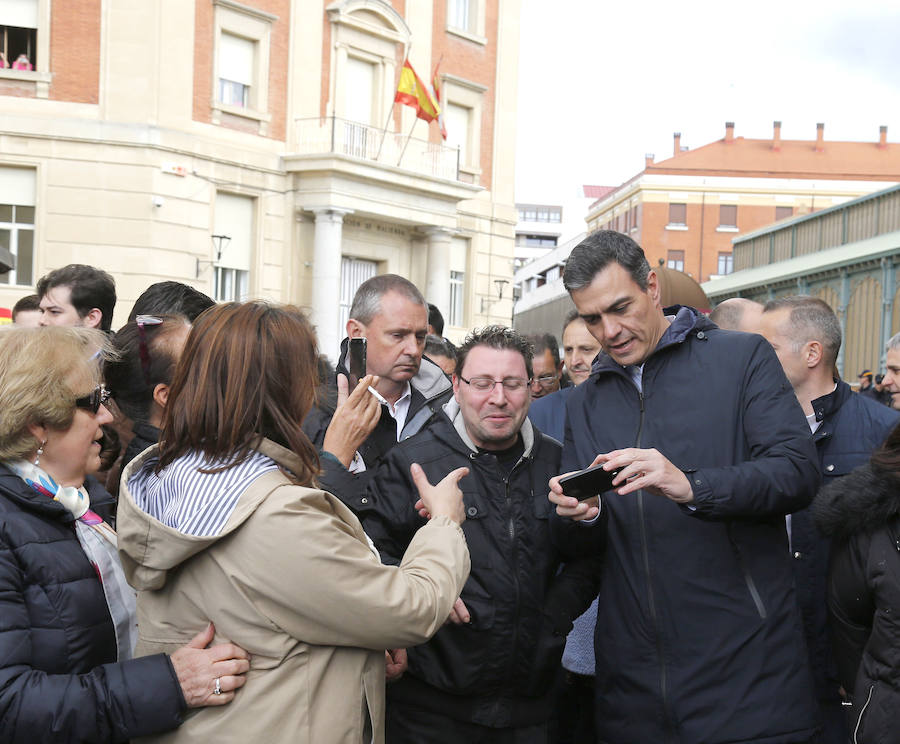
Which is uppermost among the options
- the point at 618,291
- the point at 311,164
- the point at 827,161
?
the point at 827,161

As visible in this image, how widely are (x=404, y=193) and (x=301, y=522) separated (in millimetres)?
22977

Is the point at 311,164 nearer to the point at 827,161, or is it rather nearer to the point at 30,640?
the point at 30,640

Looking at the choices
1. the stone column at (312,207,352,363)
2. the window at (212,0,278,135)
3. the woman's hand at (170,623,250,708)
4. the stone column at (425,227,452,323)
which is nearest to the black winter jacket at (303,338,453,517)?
the woman's hand at (170,623,250,708)

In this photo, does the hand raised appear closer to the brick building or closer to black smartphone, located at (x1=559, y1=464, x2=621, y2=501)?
black smartphone, located at (x1=559, y1=464, x2=621, y2=501)

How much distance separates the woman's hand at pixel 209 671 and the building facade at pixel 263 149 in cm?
1860

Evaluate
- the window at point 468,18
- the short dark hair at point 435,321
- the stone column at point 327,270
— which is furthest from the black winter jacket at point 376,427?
the window at point 468,18

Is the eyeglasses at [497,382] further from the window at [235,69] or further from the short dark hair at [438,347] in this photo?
the window at [235,69]

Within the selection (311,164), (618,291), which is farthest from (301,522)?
(311,164)

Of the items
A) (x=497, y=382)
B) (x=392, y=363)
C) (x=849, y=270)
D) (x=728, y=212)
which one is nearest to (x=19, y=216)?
(x=849, y=270)

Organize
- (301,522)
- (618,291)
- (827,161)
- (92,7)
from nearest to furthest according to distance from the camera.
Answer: (301,522)
(618,291)
(92,7)
(827,161)

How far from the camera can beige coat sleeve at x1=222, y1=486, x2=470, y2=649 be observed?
7.21 feet

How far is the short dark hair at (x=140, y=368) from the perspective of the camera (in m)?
3.62

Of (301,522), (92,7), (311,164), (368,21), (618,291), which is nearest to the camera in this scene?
(301,522)

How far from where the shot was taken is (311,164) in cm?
2286
